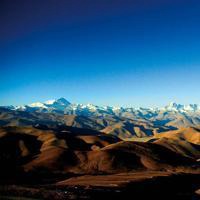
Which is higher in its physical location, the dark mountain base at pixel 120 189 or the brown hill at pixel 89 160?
the brown hill at pixel 89 160

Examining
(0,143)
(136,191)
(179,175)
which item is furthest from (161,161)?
(0,143)

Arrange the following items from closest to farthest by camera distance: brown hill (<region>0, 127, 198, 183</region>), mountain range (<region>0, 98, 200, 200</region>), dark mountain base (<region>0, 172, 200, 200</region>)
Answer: dark mountain base (<region>0, 172, 200, 200</region>) → mountain range (<region>0, 98, 200, 200</region>) → brown hill (<region>0, 127, 198, 183</region>)

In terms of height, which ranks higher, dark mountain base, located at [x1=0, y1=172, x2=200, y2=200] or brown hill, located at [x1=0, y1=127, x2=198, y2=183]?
brown hill, located at [x1=0, y1=127, x2=198, y2=183]

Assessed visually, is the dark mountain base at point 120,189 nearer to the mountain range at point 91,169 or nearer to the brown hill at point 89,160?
the mountain range at point 91,169

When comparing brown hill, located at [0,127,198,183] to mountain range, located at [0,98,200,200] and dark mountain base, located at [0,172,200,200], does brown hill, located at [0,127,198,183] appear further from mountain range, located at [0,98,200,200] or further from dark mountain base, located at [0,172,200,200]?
dark mountain base, located at [0,172,200,200]

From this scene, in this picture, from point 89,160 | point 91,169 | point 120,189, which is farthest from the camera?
point 89,160

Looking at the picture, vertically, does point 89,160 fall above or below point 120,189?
above

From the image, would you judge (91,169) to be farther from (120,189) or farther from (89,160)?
(120,189)

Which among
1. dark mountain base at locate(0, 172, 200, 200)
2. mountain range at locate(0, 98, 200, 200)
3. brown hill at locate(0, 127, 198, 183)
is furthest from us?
brown hill at locate(0, 127, 198, 183)

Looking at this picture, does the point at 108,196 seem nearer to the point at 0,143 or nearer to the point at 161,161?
the point at 161,161

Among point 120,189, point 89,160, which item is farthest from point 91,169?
point 120,189

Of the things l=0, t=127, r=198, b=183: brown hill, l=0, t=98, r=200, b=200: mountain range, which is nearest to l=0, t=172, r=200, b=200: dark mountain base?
l=0, t=98, r=200, b=200: mountain range

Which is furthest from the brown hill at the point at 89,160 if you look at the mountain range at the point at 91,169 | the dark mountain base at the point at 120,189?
the dark mountain base at the point at 120,189
